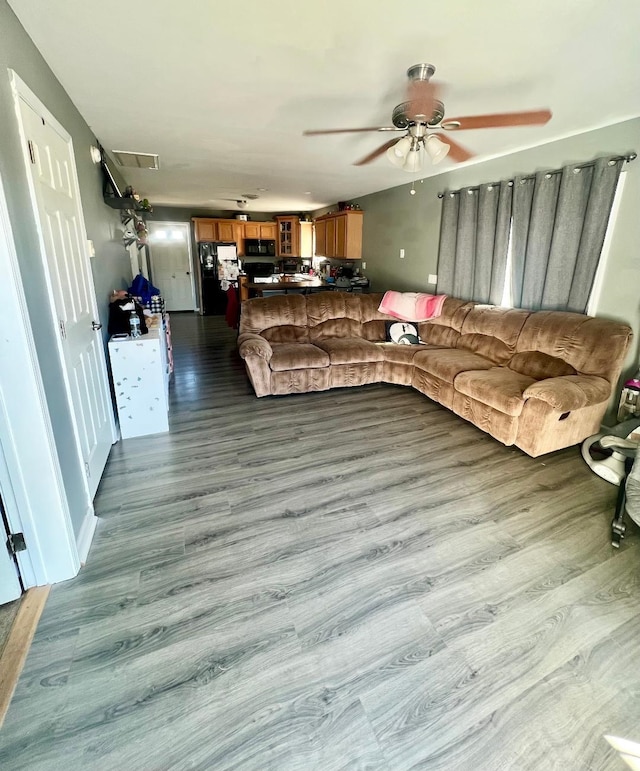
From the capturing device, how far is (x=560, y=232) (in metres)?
3.06

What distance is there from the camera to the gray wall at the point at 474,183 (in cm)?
267

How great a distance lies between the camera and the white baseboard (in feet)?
5.80

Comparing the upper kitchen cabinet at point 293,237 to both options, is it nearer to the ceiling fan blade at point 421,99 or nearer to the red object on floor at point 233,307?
the red object on floor at point 233,307

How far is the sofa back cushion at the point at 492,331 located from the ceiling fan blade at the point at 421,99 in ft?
6.53

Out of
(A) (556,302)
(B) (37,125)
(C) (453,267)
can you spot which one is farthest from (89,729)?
(C) (453,267)

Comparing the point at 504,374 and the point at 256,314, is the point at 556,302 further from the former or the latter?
the point at 256,314

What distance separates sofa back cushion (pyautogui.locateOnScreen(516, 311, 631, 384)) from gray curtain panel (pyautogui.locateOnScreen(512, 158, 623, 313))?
222 mm

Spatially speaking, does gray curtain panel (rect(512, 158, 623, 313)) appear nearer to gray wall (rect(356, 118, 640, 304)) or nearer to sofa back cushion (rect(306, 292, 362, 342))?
gray wall (rect(356, 118, 640, 304))

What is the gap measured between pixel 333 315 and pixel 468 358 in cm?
169

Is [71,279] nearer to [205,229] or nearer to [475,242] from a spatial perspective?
[475,242]

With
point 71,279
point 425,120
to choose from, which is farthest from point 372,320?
point 71,279

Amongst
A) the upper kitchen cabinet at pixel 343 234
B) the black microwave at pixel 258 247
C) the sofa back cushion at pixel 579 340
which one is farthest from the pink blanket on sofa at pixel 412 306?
the black microwave at pixel 258 247

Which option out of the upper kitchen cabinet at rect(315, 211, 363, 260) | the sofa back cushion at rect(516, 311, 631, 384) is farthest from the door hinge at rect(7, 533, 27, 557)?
the upper kitchen cabinet at rect(315, 211, 363, 260)

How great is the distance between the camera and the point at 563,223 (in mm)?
3027
